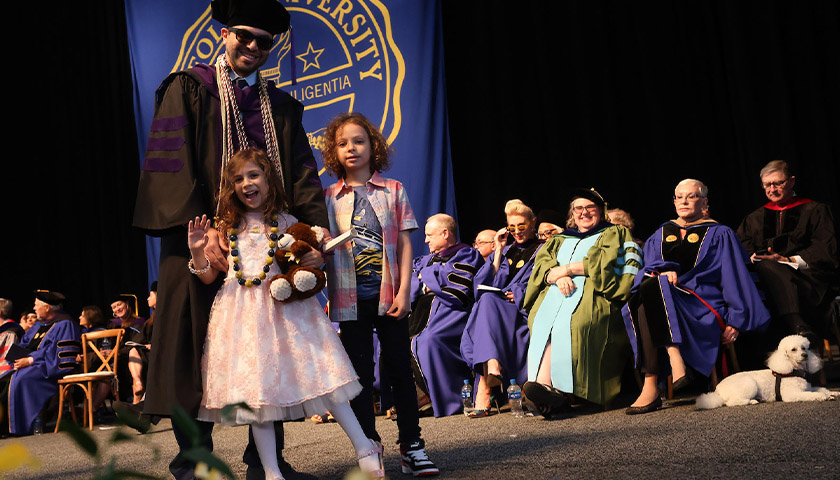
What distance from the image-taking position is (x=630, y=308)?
13.3 ft

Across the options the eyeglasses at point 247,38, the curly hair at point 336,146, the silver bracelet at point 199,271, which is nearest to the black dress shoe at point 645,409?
the curly hair at point 336,146

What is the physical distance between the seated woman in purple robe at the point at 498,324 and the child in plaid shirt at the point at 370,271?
1908 millimetres

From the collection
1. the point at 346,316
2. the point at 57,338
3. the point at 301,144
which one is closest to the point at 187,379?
the point at 346,316

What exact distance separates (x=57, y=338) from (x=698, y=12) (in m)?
6.26

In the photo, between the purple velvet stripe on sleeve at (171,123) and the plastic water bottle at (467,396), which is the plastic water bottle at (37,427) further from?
the purple velvet stripe on sleeve at (171,123)

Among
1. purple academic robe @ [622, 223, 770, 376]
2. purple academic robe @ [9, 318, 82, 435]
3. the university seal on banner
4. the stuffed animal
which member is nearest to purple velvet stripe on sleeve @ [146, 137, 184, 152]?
the stuffed animal

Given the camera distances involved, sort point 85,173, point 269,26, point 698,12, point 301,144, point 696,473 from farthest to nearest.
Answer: point 85,173, point 698,12, point 301,144, point 269,26, point 696,473

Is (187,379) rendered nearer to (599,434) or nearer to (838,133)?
Result: (599,434)

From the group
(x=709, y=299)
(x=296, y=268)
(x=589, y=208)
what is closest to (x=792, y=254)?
(x=709, y=299)

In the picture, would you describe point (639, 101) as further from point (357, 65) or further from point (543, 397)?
point (543, 397)

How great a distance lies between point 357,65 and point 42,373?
161 inches

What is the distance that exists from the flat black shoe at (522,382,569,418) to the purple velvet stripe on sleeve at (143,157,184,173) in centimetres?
214

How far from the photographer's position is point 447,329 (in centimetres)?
480

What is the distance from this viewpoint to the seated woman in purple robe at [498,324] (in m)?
4.45
